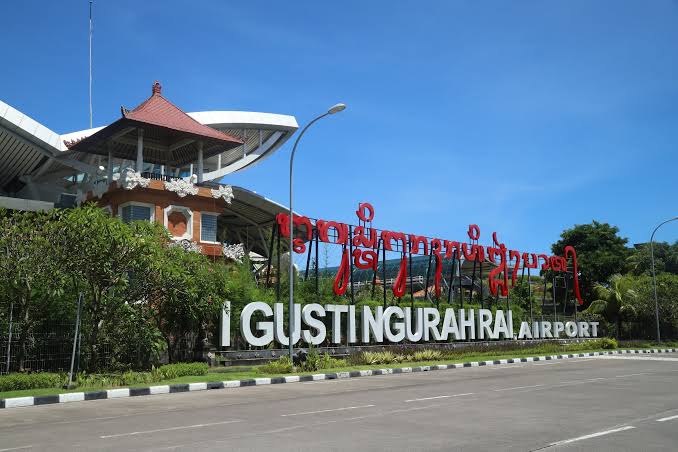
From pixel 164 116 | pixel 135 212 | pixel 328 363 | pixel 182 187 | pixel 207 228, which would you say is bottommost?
pixel 328 363

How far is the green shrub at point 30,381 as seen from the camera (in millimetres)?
15681

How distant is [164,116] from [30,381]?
59.9ft

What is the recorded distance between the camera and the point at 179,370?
62.7 ft

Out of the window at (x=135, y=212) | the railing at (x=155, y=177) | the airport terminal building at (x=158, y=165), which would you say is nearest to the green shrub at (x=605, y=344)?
the airport terminal building at (x=158, y=165)

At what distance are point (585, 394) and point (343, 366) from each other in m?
11.5

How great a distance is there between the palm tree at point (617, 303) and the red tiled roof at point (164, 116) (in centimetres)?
3006

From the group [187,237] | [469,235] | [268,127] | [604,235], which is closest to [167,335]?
[187,237]

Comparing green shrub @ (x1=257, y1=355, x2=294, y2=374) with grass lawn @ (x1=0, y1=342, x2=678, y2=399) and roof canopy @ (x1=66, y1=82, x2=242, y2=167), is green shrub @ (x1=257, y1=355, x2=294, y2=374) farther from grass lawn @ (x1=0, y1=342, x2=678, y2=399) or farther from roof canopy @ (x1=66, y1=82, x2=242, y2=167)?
roof canopy @ (x1=66, y1=82, x2=242, y2=167)

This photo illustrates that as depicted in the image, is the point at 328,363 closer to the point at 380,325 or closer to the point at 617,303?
the point at 380,325

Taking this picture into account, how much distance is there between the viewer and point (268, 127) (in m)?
46.6

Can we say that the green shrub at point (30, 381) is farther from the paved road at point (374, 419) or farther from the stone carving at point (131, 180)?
the stone carving at point (131, 180)

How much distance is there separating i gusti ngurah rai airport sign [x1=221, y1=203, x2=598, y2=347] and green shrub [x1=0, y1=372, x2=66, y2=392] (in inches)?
306

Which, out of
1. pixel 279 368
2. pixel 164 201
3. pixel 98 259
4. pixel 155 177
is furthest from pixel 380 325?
pixel 98 259

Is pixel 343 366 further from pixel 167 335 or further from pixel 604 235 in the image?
pixel 604 235
